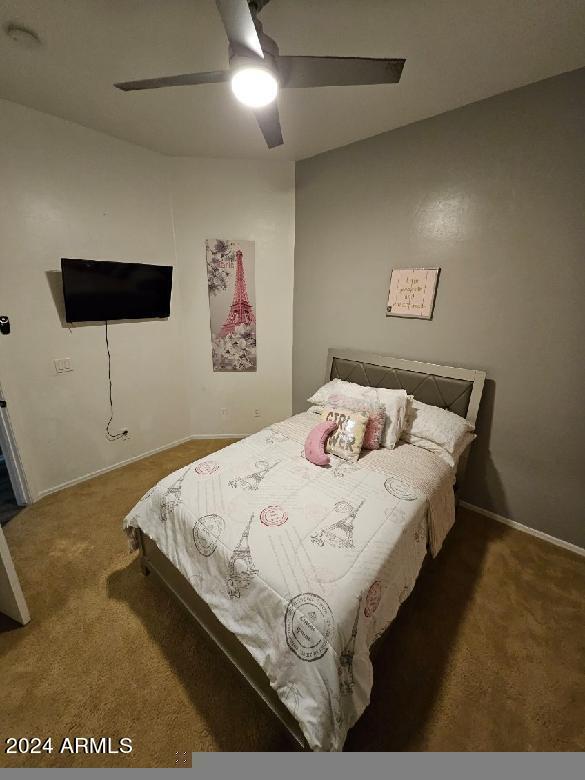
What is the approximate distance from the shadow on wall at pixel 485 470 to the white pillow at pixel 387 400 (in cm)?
60

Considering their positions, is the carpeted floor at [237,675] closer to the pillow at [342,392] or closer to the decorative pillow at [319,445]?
the decorative pillow at [319,445]

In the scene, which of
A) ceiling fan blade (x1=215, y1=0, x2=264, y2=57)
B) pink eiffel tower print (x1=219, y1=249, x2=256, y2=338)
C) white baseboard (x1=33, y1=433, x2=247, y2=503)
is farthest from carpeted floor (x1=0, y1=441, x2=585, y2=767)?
ceiling fan blade (x1=215, y1=0, x2=264, y2=57)

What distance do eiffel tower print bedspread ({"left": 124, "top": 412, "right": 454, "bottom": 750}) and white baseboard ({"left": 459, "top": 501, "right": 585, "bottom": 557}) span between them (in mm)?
727

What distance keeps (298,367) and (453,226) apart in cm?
191

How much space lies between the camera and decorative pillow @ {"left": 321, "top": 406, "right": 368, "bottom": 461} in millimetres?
1963

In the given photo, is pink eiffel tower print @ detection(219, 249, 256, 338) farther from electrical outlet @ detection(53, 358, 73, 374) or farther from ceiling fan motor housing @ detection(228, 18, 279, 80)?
ceiling fan motor housing @ detection(228, 18, 279, 80)

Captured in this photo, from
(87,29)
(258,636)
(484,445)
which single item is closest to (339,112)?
(87,29)

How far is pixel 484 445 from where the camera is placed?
7.66ft

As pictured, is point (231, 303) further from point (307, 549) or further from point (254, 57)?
point (307, 549)

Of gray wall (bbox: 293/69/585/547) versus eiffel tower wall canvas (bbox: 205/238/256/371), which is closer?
gray wall (bbox: 293/69/585/547)

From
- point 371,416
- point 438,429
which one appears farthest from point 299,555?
point 438,429

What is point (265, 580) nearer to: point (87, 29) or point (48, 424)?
point (48, 424)

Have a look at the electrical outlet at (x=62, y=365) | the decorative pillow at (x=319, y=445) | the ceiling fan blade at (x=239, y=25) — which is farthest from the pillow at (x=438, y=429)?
the electrical outlet at (x=62, y=365)

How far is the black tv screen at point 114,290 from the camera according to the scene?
235 cm
